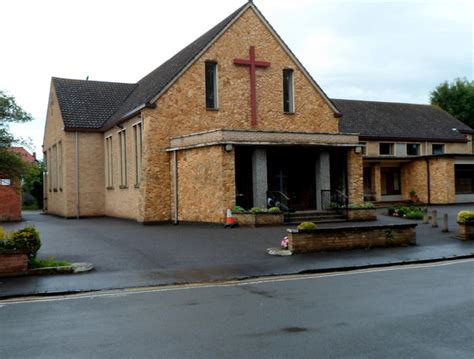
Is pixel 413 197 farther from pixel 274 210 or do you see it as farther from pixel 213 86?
pixel 274 210

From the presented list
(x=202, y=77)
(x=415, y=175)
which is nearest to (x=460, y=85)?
(x=415, y=175)

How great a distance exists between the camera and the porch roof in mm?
22047

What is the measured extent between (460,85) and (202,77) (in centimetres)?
4893

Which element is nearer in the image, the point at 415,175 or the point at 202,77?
the point at 202,77

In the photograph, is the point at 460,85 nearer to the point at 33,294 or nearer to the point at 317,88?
the point at 317,88

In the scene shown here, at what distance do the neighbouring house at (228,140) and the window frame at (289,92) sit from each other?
2.1 inches

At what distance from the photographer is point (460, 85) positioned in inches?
2549

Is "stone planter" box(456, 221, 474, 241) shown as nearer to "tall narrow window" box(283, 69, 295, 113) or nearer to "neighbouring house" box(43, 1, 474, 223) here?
"neighbouring house" box(43, 1, 474, 223)

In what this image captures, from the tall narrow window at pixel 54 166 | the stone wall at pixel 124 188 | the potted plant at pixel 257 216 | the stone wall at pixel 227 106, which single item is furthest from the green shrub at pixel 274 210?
the tall narrow window at pixel 54 166

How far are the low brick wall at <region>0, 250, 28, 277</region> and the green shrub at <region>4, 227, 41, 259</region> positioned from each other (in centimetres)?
18

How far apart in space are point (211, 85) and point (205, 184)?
6.41m

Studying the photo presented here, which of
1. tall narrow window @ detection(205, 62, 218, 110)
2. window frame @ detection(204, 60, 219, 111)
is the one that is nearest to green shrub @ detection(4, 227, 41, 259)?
window frame @ detection(204, 60, 219, 111)

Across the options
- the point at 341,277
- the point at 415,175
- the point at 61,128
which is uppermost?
the point at 61,128

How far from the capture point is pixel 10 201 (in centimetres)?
3180
